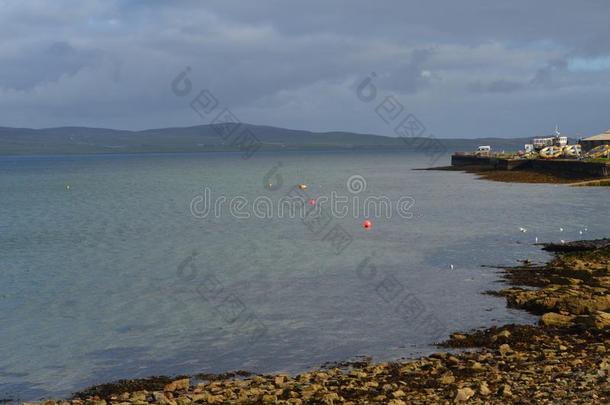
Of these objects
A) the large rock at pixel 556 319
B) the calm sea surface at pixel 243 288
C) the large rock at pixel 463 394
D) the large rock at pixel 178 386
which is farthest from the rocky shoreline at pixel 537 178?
the large rock at pixel 178 386

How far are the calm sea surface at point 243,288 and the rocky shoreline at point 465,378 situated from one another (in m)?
1.45

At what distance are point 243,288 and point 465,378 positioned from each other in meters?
15.3

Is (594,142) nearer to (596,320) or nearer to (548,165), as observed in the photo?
(548,165)

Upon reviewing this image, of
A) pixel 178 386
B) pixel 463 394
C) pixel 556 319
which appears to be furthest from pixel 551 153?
pixel 178 386

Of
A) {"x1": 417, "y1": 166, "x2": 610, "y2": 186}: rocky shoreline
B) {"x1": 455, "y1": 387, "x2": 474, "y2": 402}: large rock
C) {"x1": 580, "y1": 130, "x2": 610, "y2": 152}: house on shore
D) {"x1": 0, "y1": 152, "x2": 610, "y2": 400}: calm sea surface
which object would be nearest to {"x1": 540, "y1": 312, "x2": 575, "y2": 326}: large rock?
{"x1": 0, "y1": 152, "x2": 610, "y2": 400}: calm sea surface

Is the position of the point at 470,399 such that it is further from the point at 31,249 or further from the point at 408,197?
the point at 408,197

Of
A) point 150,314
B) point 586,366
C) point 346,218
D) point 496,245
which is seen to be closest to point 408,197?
point 346,218

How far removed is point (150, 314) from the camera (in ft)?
87.9

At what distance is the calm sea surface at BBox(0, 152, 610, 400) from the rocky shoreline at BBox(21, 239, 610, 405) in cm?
145

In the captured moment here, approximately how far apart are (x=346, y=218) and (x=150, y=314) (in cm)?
3480

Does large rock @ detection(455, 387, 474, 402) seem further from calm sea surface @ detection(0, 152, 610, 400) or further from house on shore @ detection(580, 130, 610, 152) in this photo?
house on shore @ detection(580, 130, 610, 152)

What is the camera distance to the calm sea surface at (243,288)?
21.6 m

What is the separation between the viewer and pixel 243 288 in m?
31.2

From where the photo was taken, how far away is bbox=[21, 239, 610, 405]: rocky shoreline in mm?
15961
